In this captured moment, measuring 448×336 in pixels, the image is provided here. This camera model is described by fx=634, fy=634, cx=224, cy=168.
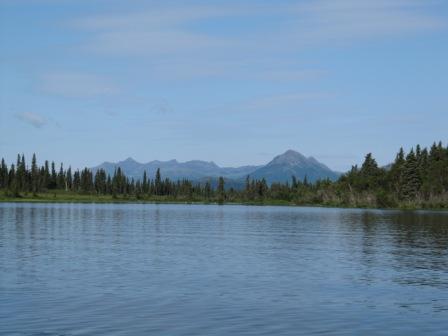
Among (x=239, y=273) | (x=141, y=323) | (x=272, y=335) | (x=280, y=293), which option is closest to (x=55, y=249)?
(x=239, y=273)

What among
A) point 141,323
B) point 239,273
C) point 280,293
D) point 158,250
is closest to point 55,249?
point 158,250

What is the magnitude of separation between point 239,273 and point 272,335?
21049mm

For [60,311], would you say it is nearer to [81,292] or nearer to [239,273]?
[81,292]

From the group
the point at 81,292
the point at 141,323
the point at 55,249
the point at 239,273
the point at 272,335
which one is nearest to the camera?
the point at 272,335

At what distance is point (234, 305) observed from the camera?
37188 mm

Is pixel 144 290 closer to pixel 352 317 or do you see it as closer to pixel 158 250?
pixel 352 317

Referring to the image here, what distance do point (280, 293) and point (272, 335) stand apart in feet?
38.5

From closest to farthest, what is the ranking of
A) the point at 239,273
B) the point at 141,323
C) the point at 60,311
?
the point at 141,323, the point at 60,311, the point at 239,273

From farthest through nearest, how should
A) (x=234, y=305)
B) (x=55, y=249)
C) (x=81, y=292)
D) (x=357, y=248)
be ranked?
(x=357, y=248) → (x=55, y=249) → (x=81, y=292) → (x=234, y=305)

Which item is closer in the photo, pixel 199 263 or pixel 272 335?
pixel 272 335

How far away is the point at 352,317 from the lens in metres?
34.5

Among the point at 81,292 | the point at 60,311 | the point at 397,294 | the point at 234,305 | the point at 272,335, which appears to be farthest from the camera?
the point at 397,294

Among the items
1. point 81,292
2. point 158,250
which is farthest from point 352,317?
point 158,250

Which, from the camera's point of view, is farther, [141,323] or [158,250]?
[158,250]
